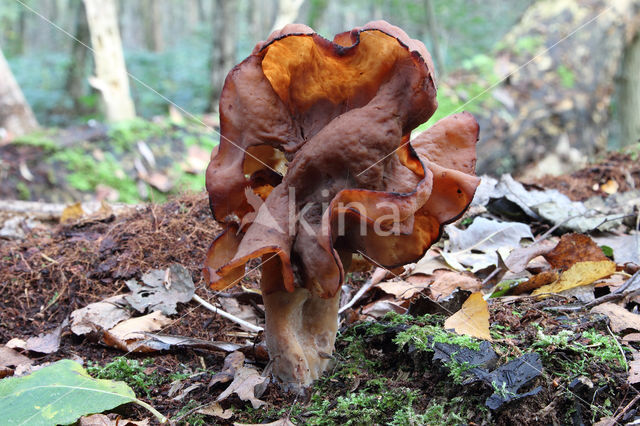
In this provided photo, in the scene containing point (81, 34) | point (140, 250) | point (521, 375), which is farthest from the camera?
point (81, 34)

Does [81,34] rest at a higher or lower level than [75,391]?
higher

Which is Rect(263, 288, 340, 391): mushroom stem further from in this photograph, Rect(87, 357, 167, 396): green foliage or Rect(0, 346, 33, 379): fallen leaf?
Rect(0, 346, 33, 379): fallen leaf

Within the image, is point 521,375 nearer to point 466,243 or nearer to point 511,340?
point 511,340

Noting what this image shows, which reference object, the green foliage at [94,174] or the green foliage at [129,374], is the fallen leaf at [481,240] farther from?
the green foliage at [94,174]

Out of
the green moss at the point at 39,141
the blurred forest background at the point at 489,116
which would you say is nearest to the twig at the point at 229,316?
the blurred forest background at the point at 489,116

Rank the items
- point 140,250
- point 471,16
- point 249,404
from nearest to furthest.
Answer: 1. point 249,404
2. point 140,250
3. point 471,16

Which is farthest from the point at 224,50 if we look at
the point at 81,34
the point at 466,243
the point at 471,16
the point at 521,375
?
the point at 471,16

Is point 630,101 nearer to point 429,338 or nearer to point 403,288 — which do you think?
point 403,288

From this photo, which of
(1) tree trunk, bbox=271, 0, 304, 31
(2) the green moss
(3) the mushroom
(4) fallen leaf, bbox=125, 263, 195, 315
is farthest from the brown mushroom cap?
(1) tree trunk, bbox=271, 0, 304, 31
